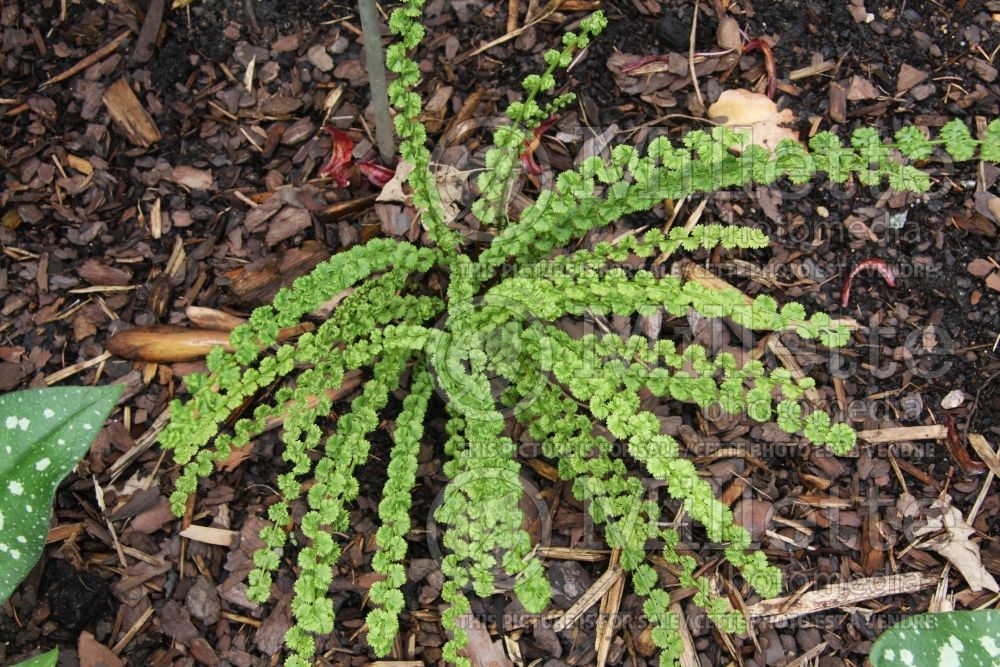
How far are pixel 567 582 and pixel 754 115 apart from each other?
1.86 m

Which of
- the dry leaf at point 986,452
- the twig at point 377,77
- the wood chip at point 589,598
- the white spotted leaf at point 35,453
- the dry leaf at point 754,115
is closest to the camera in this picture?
the white spotted leaf at point 35,453

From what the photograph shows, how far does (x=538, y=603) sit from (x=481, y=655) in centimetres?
50

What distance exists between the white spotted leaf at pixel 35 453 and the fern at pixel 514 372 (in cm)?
23

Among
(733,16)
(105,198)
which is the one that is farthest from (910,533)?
(105,198)

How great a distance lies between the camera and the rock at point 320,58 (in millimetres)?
3252

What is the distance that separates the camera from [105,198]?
3.14 metres

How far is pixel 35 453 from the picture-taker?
90.0 inches

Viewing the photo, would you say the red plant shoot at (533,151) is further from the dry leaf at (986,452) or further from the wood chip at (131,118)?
the dry leaf at (986,452)

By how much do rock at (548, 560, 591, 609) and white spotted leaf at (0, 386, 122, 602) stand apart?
149cm

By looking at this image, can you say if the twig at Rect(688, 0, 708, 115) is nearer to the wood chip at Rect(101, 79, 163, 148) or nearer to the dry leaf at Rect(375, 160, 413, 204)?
the dry leaf at Rect(375, 160, 413, 204)

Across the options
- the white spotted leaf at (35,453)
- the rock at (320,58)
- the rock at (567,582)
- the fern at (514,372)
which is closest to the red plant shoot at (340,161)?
the rock at (320,58)

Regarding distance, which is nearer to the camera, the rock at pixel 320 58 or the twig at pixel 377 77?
the twig at pixel 377 77

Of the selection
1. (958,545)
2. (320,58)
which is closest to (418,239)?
(320,58)

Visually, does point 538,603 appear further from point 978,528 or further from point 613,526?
point 978,528
